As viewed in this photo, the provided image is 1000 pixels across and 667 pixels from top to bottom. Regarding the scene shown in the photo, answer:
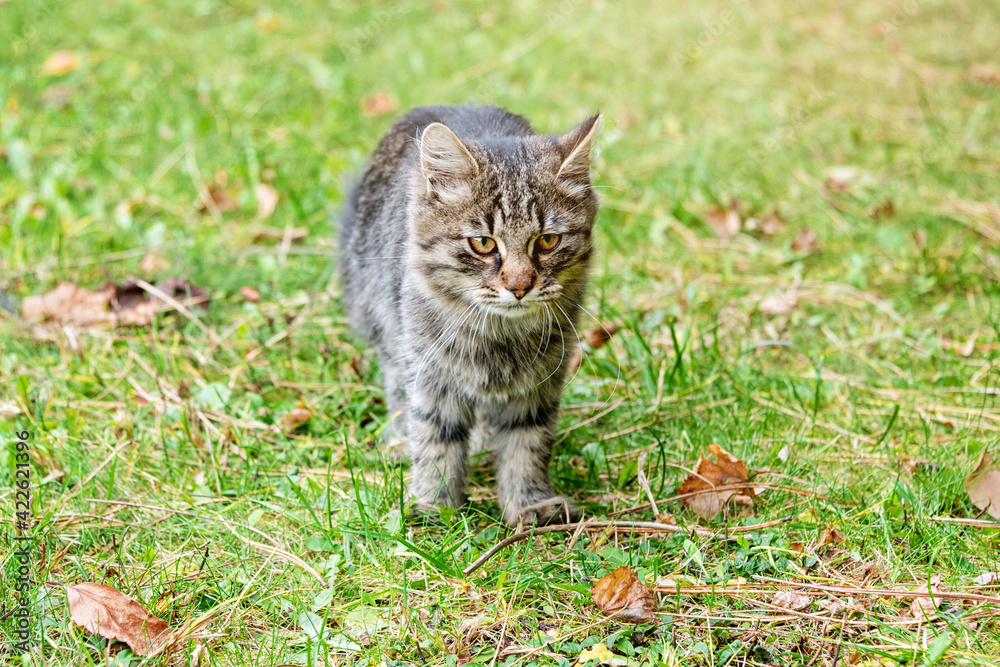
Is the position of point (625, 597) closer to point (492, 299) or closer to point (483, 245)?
point (492, 299)

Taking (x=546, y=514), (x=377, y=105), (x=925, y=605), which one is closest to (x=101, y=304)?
(x=546, y=514)

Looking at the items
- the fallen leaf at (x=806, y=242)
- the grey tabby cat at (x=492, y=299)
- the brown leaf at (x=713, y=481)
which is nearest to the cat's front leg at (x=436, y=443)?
the grey tabby cat at (x=492, y=299)

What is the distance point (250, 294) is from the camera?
4023 millimetres

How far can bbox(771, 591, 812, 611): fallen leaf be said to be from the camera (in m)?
2.35

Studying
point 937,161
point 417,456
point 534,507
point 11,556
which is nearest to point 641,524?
point 534,507

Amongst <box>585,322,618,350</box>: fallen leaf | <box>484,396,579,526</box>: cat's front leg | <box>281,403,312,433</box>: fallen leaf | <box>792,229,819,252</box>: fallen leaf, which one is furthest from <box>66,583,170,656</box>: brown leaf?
<box>792,229,819,252</box>: fallen leaf

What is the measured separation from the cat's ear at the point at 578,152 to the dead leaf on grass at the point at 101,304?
2.00 m

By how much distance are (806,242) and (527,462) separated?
7.96 feet

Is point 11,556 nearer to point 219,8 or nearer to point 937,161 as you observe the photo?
point 937,161

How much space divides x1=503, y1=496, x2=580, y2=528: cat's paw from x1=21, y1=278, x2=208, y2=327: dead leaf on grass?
1955mm

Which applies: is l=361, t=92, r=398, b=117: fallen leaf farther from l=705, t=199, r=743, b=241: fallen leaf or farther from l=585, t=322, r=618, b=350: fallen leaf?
l=585, t=322, r=618, b=350: fallen leaf

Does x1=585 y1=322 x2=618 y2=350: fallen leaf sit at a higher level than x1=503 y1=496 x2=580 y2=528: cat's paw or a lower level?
higher

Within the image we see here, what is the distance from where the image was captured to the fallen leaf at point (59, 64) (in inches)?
249

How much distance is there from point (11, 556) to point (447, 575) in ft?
4.10
